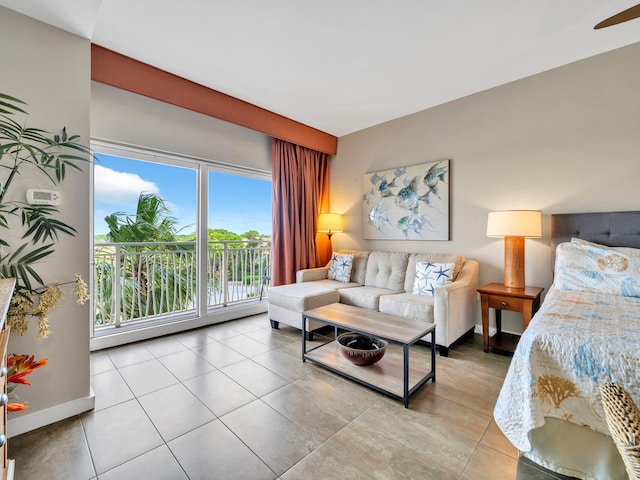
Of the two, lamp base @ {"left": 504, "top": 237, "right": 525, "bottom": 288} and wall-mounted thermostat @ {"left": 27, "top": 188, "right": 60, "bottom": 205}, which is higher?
wall-mounted thermostat @ {"left": 27, "top": 188, "right": 60, "bottom": 205}

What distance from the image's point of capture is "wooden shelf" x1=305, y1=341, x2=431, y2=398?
1.99m

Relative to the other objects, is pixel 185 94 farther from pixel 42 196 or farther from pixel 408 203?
pixel 408 203

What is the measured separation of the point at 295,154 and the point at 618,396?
13.1 ft

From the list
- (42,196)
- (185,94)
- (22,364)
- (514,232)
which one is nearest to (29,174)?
(42,196)

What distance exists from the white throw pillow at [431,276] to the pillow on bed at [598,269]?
876 mm

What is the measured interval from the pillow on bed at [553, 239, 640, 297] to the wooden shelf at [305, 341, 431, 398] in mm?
1278

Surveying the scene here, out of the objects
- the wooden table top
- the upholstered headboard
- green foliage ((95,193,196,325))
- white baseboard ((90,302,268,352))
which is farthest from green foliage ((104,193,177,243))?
the upholstered headboard

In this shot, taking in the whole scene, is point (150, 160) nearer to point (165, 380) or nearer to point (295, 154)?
point (295, 154)

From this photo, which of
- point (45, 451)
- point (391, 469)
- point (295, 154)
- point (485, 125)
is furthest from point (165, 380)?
point (485, 125)

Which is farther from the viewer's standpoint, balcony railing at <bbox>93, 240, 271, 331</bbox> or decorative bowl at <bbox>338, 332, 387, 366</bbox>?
balcony railing at <bbox>93, 240, 271, 331</bbox>

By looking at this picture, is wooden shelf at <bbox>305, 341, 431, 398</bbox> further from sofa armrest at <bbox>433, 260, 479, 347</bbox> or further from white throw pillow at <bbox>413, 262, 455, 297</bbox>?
white throw pillow at <bbox>413, 262, 455, 297</bbox>

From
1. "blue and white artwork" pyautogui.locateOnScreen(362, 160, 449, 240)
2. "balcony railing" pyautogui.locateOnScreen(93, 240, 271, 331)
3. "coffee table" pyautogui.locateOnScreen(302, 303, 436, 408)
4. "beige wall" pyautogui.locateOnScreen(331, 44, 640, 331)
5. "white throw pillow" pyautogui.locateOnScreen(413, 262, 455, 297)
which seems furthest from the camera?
"blue and white artwork" pyautogui.locateOnScreen(362, 160, 449, 240)

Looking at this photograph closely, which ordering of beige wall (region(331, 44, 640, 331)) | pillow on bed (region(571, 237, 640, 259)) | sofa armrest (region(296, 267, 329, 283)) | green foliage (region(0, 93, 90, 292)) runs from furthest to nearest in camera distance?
sofa armrest (region(296, 267, 329, 283))
beige wall (region(331, 44, 640, 331))
pillow on bed (region(571, 237, 640, 259))
green foliage (region(0, 93, 90, 292))

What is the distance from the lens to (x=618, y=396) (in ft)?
2.17
